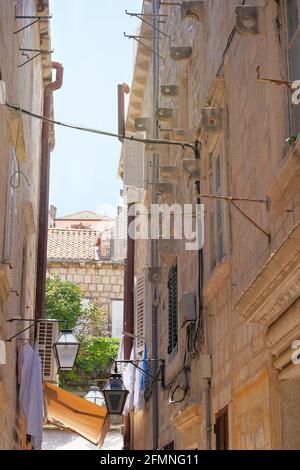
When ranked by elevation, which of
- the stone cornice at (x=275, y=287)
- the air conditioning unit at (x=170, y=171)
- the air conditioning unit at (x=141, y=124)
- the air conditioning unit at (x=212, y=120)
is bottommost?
the stone cornice at (x=275, y=287)

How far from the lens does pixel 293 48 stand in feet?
24.3

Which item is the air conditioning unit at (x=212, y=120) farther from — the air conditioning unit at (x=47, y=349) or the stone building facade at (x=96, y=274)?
the stone building facade at (x=96, y=274)

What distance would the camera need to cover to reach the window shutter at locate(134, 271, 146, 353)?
19.7 meters

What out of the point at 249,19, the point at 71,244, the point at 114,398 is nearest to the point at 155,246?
the point at 114,398

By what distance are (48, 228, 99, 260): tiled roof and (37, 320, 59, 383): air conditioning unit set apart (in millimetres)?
20106

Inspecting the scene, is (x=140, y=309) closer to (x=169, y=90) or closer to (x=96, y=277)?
(x=169, y=90)

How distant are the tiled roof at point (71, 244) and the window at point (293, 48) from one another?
107ft

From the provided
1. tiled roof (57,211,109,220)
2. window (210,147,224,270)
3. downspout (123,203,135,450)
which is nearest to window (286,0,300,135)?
window (210,147,224,270)

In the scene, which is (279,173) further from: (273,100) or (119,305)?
(119,305)

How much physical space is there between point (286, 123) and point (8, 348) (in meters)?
7.06

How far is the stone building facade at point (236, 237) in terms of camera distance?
23.6 ft

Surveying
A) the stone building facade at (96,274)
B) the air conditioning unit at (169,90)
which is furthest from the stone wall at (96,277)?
the air conditioning unit at (169,90)

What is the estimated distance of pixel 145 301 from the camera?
19.6 m

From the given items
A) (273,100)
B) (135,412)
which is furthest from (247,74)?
(135,412)
